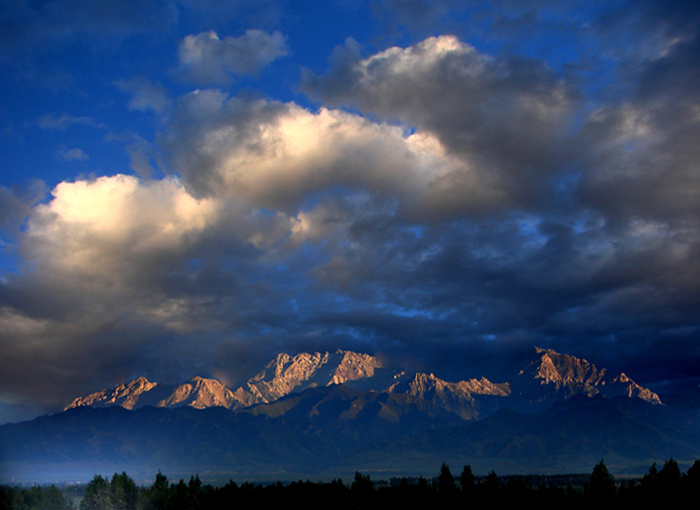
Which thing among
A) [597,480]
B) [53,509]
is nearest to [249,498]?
[53,509]

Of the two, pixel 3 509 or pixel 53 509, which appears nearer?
pixel 3 509

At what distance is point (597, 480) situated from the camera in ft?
603

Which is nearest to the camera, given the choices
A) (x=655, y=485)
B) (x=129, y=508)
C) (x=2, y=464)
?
(x=2, y=464)

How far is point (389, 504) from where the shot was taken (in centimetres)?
19625

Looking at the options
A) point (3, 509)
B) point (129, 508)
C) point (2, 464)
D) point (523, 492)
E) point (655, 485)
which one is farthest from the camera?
point (129, 508)

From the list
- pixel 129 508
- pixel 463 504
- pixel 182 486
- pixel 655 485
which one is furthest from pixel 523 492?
pixel 129 508

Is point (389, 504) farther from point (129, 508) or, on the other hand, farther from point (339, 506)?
point (129, 508)

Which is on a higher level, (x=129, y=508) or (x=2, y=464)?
(x=2, y=464)

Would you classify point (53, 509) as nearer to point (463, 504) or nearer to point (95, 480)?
point (95, 480)

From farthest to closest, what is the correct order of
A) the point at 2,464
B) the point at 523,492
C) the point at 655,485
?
1. the point at 523,492
2. the point at 655,485
3. the point at 2,464

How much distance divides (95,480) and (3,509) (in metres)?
45.8

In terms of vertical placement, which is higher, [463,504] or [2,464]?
[2,464]

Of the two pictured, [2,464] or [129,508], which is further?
[129,508]

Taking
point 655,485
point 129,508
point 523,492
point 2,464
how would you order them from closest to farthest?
point 2,464 → point 655,485 → point 523,492 → point 129,508
